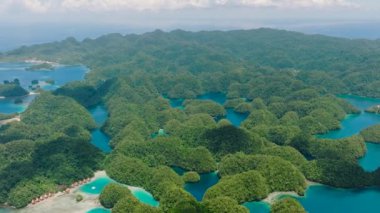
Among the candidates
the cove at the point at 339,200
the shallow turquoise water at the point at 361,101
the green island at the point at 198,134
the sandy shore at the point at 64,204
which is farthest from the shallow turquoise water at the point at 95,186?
the shallow turquoise water at the point at 361,101

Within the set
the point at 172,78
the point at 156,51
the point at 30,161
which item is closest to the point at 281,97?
the point at 172,78

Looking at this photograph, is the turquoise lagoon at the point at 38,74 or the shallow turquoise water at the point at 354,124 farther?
the turquoise lagoon at the point at 38,74

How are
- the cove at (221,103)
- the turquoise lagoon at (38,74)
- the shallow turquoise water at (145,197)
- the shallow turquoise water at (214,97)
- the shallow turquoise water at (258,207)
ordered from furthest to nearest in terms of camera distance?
1. the turquoise lagoon at (38,74)
2. the shallow turquoise water at (214,97)
3. the cove at (221,103)
4. the shallow turquoise water at (145,197)
5. the shallow turquoise water at (258,207)

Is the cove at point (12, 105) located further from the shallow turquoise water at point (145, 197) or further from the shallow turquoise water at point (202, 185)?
the shallow turquoise water at point (202, 185)

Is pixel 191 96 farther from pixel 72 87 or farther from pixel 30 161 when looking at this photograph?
pixel 30 161

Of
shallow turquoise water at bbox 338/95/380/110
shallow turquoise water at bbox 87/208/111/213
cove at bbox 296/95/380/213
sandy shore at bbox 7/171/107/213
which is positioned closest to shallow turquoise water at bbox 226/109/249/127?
shallow turquoise water at bbox 338/95/380/110

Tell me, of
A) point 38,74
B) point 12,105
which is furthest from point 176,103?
point 38,74

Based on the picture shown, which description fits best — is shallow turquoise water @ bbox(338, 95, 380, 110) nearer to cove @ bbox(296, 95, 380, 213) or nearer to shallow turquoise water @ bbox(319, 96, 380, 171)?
shallow turquoise water @ bbox(319, 96, 380, 171)
